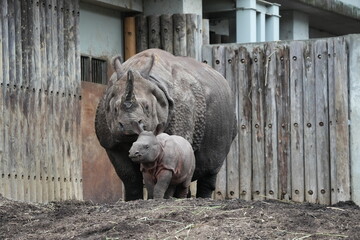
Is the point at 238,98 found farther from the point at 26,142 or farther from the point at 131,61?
the point at 131,61

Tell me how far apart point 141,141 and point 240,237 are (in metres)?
2.41

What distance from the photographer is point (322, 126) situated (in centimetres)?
1441

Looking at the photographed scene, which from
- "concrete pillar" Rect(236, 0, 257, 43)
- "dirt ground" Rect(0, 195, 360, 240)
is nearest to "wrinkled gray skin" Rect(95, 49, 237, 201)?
"dirt ground" Rect(0, 195, 360, 240)

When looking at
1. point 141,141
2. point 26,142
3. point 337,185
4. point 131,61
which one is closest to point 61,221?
point 141,141

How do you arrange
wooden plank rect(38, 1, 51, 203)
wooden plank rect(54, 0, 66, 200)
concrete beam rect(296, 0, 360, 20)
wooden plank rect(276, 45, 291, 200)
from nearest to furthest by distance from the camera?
wooden plank rect(38, 1, 51, 203) → wooden plank rect(54, 0, 66, 200) → wooden plank rect(276, 45, 291, 200) → concrete beam rect(296, 0, 360, 20)

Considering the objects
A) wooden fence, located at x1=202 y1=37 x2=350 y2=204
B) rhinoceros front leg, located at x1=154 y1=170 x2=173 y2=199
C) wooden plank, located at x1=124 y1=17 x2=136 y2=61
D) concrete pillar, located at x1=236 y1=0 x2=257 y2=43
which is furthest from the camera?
concrete pillar, located at x1=236 y1=0 x2=257 y2=43

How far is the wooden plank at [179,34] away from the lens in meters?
15.0

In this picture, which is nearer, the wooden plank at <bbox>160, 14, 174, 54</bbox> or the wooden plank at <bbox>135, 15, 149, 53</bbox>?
the wooden plank at <bbox>160, 14, 174, 54</bbox>

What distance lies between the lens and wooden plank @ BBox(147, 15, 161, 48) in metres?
15.1

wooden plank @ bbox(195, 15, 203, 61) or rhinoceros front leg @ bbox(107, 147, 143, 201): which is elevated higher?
wooden plank @ bbox(195, 15, 203, 61)

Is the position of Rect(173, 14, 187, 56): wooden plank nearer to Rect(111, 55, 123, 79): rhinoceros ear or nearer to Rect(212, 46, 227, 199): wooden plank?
Rect(212, 46, 227, 199): wooden plank

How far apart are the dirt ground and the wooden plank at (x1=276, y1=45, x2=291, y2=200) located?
19.8 ft

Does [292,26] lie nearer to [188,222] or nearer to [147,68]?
[147,68]

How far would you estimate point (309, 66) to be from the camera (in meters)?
14.6
